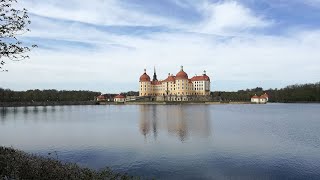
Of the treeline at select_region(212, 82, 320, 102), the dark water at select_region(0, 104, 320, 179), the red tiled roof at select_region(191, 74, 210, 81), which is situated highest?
the red tiled roof at select_region(191, 74, 210, 81)

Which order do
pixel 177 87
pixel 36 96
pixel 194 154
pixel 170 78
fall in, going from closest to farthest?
pixel 194 154, pixel 177 87, pixel 36 96, pixel 170 78

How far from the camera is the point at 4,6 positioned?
11.4 metres

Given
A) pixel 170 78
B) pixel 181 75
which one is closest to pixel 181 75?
pixel 181 75

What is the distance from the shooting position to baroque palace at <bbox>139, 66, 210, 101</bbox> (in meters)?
145

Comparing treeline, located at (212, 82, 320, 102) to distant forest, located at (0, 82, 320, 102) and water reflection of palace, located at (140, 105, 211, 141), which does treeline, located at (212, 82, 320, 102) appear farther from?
water reflection of palace, located at (140, 105, 211, 141)

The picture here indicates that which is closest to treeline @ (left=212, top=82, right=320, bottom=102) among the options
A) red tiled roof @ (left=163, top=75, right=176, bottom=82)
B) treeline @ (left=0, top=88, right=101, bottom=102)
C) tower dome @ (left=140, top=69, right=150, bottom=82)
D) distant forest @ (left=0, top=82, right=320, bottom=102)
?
distant forest @ (left=0, top=82, right=320, bottom=102)

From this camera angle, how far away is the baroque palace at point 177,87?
144625 mm

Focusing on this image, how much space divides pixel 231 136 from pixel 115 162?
15.0 meters

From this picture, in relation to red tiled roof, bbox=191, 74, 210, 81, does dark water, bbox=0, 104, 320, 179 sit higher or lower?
lower

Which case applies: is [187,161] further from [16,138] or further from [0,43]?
[16,138]

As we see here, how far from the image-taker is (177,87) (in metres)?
146

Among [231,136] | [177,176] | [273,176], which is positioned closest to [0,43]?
[177,176]

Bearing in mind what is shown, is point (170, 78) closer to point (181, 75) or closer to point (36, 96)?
point (181, 75)

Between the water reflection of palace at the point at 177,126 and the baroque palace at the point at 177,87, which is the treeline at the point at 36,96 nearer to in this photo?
the baroque palace at the point at 177,87
